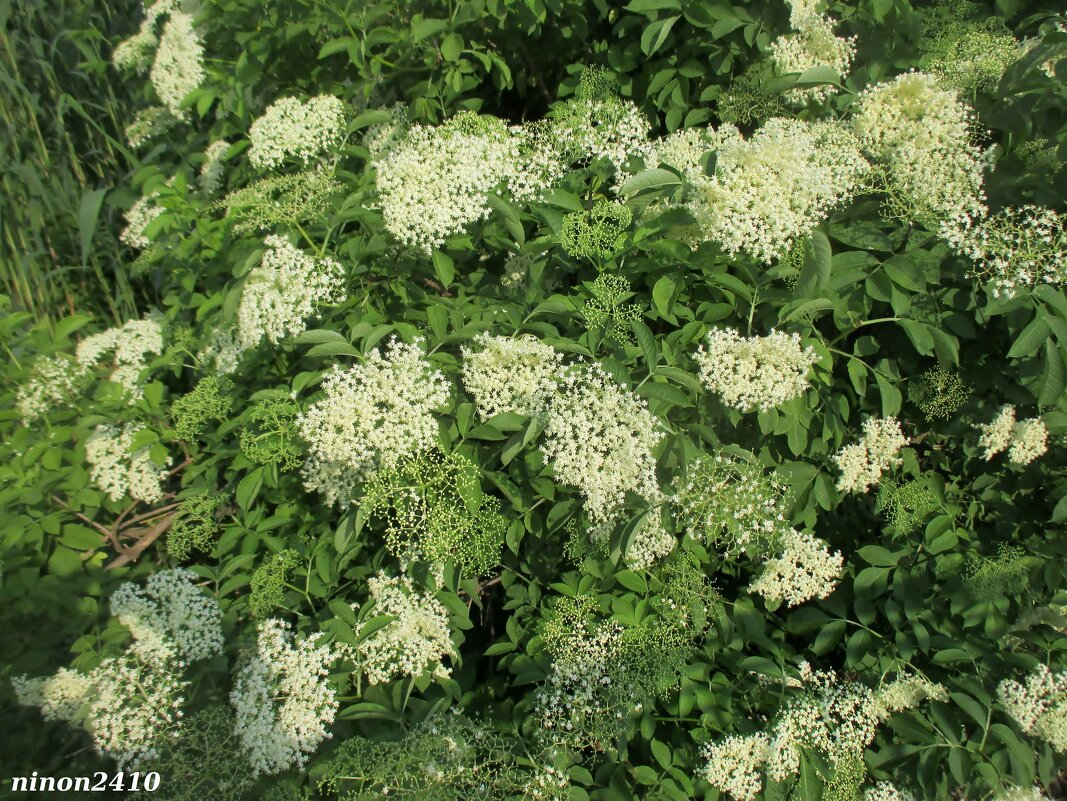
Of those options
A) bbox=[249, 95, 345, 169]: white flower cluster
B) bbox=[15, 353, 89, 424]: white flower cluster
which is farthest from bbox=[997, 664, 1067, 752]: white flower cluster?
bbox=[15, 353, 89, 424]: white flower cluster

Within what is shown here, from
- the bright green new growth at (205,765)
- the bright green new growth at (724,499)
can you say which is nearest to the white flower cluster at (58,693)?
the bright green new growth at (205,765)

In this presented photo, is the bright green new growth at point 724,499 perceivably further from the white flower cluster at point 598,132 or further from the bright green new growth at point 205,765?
the bright green new growth at point 205,765

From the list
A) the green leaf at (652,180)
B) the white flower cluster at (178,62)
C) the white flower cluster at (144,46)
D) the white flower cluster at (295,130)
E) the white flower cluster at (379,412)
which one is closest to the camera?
the white flower cluster at (379,412)

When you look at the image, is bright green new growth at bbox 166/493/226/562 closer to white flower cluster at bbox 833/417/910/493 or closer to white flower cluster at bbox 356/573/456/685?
white flower cluster at bbox 356/573/456/685

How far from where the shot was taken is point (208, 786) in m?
2.47

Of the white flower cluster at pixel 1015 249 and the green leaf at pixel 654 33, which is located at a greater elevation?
the green leaf at pixel 654 33

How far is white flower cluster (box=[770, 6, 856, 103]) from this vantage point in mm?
2814

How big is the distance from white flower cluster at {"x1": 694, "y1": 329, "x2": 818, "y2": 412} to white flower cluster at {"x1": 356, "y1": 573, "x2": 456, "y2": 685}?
1217 millimetres

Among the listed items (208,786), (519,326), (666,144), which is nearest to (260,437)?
(519,326)

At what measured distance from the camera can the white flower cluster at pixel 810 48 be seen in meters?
2.81

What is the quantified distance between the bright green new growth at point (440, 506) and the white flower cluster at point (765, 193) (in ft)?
3.60

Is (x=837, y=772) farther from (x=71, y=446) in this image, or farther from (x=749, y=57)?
(x=71, y=446)

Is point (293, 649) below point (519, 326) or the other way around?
below

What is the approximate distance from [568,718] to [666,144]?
2.07 m
